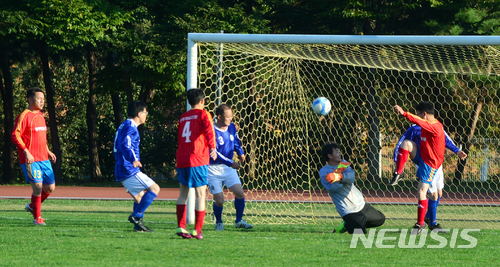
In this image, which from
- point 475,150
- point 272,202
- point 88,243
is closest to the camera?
point 88,243

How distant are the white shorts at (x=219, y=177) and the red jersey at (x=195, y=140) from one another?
122cm

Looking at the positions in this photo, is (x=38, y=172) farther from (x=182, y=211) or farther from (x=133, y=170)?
(x=182, y=211)

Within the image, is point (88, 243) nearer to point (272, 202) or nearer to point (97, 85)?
point (272, 202)

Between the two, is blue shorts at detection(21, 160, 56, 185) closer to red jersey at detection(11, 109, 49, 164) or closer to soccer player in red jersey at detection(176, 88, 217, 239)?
red jersey at detection(11, 109, 49, 164)

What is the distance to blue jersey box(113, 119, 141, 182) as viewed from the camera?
6617 millimetres

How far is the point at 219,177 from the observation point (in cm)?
729

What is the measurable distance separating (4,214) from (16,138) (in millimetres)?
→ 2349

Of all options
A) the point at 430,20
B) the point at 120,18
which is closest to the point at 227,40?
the point at 120,18

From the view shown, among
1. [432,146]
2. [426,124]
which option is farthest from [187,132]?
[432,146]

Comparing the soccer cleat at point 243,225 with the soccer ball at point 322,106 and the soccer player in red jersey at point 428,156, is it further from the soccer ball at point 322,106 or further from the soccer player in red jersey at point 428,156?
the soccer ball at point 322,106

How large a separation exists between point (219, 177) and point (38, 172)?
7.80ft

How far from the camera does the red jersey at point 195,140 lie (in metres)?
5.97

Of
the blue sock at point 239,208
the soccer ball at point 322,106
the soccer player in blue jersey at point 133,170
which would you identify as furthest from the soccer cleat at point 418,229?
the soccer player in blue jersey at point 133,170

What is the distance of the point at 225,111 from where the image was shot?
23.7ft
